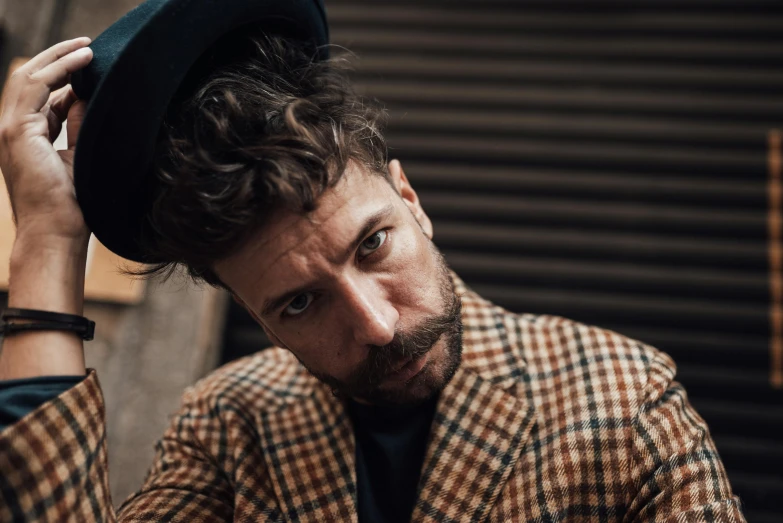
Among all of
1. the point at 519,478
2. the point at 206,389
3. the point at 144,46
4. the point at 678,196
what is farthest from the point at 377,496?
the point at 678,196

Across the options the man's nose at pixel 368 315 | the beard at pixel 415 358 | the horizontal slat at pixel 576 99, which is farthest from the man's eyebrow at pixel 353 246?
the horizontal slat at pixel 576 99

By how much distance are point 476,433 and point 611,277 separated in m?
1.44

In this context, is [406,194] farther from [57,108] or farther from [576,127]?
[576,127]

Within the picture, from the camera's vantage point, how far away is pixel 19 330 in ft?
4.69

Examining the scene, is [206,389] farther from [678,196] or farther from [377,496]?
[678,196]

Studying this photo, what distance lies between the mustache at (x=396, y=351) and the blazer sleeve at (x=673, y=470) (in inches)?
24.7

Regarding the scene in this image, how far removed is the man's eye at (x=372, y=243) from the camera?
149cm

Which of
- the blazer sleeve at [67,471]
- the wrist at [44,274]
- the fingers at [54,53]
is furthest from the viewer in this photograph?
the fingers at [54,53]

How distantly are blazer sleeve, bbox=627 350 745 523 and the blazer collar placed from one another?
13.0 inches

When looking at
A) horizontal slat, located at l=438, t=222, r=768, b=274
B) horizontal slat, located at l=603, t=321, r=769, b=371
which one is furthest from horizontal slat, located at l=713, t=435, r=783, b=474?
horizontal slat, located at l=438, t=222, r=768, b=274

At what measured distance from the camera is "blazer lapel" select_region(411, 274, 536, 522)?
1606 millimetres

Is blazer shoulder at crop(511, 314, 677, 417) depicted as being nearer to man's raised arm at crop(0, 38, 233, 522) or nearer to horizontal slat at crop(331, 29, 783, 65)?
man's raised arm at crop(0, 38, 233, 522)

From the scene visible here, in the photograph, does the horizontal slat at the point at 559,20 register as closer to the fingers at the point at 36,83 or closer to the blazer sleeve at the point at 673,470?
the fingers at the point at 36,83

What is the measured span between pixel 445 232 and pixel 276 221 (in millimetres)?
1598
